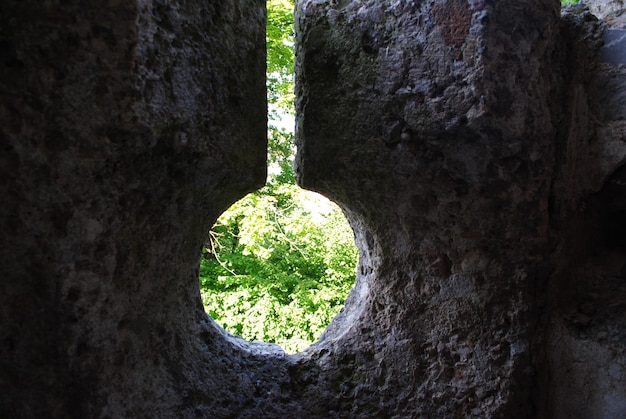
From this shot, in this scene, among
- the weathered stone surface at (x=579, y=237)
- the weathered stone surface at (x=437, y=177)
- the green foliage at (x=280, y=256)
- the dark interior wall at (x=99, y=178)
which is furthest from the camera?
the green foliage at (x=280, y=256)

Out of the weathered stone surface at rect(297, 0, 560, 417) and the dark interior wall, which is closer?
the dark interior wall

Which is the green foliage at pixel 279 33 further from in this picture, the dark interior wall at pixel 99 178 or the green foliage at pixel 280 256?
the dark interior wall at pixel 99 178

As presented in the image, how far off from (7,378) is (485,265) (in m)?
1.24

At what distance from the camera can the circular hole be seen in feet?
15.0

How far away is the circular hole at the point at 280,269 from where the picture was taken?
15.0ft

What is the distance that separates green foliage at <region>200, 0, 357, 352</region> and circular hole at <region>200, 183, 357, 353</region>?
11 mm

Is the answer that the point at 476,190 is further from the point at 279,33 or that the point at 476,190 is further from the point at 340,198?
the point at 279,33

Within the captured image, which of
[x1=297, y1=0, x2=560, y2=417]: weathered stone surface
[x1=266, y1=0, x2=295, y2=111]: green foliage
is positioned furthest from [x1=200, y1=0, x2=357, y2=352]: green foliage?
[x1=297, y1=0, x2=560, y2=417]: weathered stone surface

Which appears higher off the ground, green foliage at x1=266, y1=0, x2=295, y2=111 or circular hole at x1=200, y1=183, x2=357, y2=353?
green foliage at x1=266, y1=0, x2=295, y2=111

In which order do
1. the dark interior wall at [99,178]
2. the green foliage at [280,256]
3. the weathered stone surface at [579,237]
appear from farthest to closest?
the green foliage at [280,256] < the weathered stone surface at [579,237] < the dark interior wall at [99,178]

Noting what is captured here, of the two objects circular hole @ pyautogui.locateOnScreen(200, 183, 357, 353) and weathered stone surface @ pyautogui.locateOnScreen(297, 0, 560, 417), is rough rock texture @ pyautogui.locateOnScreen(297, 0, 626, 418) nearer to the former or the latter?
weathered stone surface @ pyautogui.locateOnScreen(297, 0, 560, 417)

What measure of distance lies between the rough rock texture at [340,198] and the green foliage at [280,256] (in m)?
Answer: 3.04

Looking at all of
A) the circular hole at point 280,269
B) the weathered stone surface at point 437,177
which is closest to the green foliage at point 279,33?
the circular hole at point 280,269

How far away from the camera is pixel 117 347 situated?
3.58 ft
